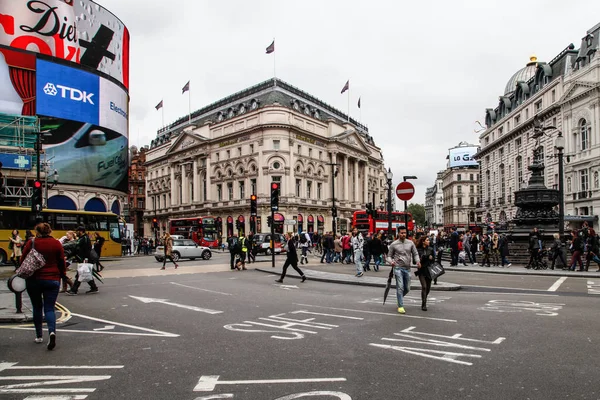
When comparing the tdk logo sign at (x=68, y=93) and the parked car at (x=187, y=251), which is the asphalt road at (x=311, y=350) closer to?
the parked car at (x=187, y=251)

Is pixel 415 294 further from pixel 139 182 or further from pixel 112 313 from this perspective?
pixel 139 182

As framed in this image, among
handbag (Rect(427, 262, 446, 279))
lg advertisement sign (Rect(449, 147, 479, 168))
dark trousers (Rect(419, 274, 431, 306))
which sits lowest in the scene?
dark trousers (Rect(419, 274, 431, 306))

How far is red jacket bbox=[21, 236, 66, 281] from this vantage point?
22.5 feet

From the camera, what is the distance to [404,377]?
17.0 ft

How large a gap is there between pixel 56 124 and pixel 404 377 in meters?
48.1

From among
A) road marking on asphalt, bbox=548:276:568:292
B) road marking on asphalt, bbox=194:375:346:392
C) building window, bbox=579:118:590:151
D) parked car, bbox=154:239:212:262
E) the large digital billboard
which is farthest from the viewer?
building window, bbox=579:118:590:151

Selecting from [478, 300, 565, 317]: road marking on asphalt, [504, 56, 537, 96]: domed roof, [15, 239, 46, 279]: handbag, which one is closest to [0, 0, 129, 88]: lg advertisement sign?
[15, 239, 46, 279]: handbag

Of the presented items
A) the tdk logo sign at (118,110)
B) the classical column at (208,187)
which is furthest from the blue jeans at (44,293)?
the classical column at (208,187)

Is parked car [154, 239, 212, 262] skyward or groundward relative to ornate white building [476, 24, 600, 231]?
groundward

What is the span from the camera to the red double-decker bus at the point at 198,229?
48844 mm

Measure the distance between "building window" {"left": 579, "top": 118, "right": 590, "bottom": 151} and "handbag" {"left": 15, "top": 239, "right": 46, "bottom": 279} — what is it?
52.2 meters

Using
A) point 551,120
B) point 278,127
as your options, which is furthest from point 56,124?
point 551,120

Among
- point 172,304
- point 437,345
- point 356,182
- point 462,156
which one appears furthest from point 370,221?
point 462,156

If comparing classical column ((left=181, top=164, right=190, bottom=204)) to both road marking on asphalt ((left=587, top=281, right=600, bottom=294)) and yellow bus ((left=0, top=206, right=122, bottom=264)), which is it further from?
road marking on asphalt ((left=587, top=281, right=600, bottom=294))
